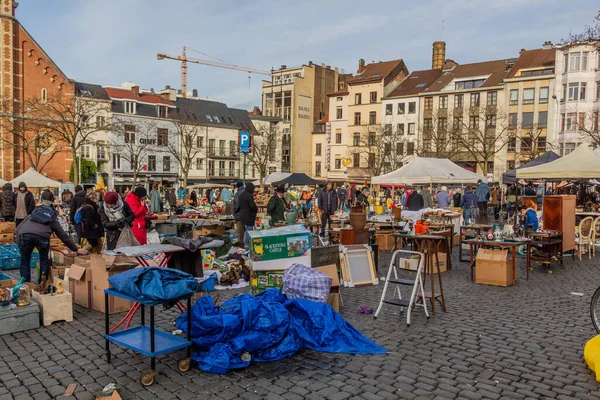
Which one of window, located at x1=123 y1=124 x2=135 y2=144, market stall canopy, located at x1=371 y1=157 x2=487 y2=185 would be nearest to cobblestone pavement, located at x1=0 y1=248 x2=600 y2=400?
market stall canopy, located at x1=371 y1=157 x2=487 y2=185

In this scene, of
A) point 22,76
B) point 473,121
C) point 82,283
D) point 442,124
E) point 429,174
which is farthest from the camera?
point 473,121

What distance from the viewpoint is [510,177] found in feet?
68.4

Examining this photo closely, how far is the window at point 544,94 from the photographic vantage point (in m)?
45.0

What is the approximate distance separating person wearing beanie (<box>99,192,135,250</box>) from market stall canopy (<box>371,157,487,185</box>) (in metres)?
8.77

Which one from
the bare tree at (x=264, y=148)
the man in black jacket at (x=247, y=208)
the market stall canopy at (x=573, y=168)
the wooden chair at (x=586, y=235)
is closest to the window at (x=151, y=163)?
the bare tree at (x=264, y=148)

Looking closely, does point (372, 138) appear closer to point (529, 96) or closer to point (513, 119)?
point (513, 119)

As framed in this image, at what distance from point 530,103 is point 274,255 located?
1792 inches

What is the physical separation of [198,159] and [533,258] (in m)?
48.9

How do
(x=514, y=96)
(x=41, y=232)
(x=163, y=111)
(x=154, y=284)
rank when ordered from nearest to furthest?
(x=154, y=284), (x=41, y=232), (x=514, y=96), (x=163, y=111)

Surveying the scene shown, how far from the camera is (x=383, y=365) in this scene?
5.20 metres

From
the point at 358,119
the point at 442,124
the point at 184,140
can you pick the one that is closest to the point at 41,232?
the point at 184,140

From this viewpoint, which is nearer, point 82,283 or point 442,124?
point 82,283

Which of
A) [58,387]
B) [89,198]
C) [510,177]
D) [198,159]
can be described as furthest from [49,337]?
[198,159]

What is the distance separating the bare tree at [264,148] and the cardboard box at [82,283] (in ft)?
132
